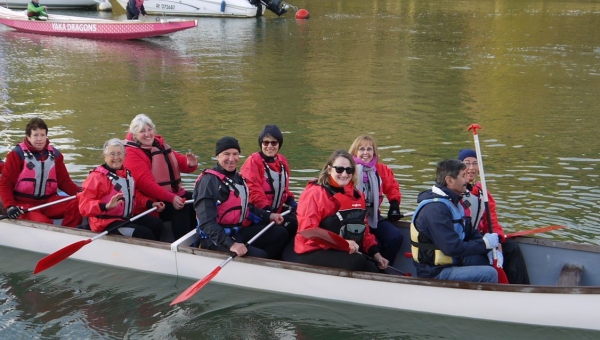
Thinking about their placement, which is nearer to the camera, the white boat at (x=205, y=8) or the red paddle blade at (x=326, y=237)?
the red paddle blade at (x=326, y=237)

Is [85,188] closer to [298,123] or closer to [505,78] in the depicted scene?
[298,123]

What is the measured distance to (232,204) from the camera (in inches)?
245

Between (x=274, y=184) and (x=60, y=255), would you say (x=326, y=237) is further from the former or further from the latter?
(x=60, y=255)

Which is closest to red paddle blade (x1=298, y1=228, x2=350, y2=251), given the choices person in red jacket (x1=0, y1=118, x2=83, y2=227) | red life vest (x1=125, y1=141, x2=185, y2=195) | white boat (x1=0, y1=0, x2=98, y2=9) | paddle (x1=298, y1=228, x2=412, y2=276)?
paddle (x1=298, y1=228, x2=412, y2=276)

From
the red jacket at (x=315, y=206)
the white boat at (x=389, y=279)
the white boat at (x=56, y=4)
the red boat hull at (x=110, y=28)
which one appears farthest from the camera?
the white boat at (x=56, y=4)

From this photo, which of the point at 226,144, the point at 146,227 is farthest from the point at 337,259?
the point at 146,227

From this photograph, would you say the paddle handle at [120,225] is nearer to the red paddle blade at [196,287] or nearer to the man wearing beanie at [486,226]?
the red paddle blade at [196,287]

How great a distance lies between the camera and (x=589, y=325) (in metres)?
5.36

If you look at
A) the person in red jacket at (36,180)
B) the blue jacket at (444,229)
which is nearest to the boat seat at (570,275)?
the blue jacket at (444,229)

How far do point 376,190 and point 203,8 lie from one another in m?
23.0

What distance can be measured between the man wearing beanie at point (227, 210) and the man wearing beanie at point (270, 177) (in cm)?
21

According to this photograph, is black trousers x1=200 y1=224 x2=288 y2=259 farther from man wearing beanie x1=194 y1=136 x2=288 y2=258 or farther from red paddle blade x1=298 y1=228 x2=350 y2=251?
red paddle blade x1=298 y1=228 x2=350 y2=251

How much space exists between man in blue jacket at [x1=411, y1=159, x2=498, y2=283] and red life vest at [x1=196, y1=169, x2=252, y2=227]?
1.56 m

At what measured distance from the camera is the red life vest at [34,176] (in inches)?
271
